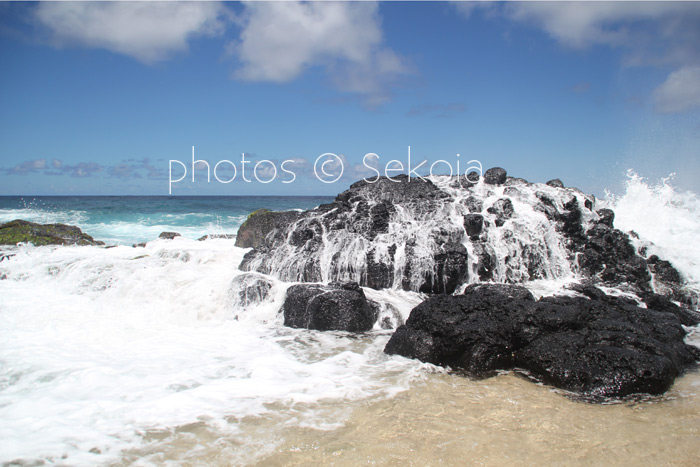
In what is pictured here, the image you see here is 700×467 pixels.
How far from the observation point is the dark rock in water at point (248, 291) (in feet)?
29.3

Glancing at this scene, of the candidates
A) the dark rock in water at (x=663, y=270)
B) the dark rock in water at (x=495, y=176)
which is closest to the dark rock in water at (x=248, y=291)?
the dark rock in water at (x=495, y=176)

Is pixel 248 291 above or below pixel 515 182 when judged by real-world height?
below

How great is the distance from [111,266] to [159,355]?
5.03m

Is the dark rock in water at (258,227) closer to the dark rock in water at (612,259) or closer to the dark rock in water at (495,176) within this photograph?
the dark rock in water at (495,176)

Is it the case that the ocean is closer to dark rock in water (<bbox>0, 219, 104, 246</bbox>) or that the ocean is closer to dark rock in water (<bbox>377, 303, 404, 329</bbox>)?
dark rock in water (<bbox>377, 303, 404, 329</bbox>)

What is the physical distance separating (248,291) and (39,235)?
9.84m

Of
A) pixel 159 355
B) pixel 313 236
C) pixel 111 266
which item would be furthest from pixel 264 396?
pixel 111 266

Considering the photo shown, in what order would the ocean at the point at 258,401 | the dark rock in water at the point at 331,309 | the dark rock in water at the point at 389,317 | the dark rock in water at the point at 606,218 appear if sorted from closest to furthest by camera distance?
the ocean at the point at 258,401 < the dark rock in water at the point at 331,309 < the dark rock in water at the point at 389,317 < the dark rock in water at the point at 606,218

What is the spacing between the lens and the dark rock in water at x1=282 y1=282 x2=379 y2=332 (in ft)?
25.8

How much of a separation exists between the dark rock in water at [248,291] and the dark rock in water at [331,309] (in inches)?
33.9

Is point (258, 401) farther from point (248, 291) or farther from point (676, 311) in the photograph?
point (676, 311)

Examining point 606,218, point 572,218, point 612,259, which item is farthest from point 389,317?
point 606,218

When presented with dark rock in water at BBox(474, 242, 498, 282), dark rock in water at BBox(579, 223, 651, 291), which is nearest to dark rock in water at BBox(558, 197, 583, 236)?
dark rock in water at BBox(579, 223, 651, 291)

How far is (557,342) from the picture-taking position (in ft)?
19.5
